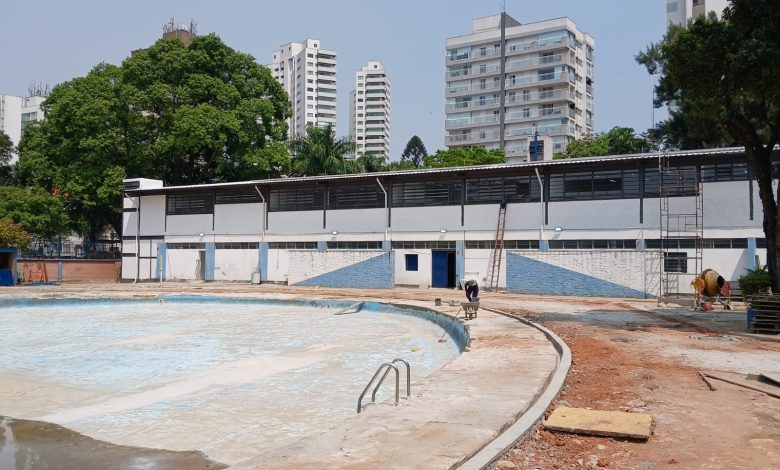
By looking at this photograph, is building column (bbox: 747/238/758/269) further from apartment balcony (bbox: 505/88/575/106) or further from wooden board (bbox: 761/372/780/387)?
apartment balcony (bbox: 505/88/575/106)

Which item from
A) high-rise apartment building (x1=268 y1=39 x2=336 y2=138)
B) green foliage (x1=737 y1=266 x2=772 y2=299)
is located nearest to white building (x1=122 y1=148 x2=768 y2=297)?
green foliage (x1=737 y1=266 x2=772 y2=299)

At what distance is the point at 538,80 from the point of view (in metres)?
74.3

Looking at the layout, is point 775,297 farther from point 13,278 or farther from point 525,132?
point 525,132

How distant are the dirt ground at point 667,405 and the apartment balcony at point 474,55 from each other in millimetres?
69822

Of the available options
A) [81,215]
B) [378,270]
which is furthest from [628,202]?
[81,215]

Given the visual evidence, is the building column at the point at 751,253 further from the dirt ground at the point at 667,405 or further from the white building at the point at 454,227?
the dirt ground at the point at 667,405

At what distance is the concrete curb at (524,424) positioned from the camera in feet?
16.4

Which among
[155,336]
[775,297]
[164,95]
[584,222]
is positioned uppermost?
[164,95]

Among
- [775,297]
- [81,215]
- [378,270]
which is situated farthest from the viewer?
[81,215]

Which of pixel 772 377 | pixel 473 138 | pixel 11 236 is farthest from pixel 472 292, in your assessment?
pixel 473 138

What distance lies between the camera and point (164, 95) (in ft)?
134

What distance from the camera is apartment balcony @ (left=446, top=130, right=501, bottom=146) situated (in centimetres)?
7769

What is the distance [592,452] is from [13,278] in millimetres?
35874

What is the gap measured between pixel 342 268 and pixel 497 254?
8.31 meters
